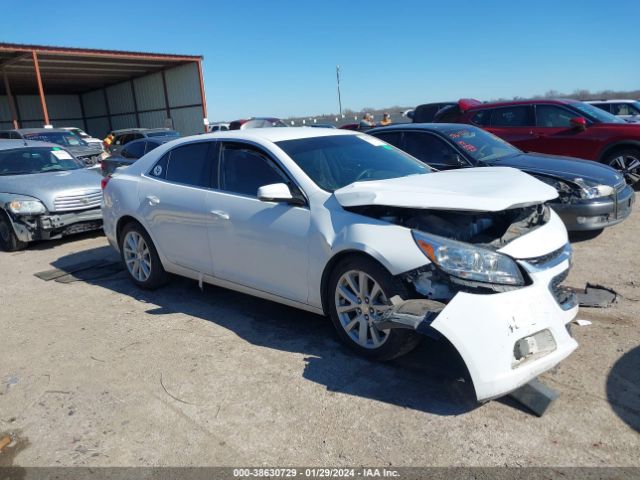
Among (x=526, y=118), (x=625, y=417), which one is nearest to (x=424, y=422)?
(x=625, y=417)

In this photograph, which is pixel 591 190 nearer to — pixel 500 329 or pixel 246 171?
pixel 500 329

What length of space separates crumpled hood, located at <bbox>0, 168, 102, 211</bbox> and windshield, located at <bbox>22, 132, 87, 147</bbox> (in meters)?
9.43

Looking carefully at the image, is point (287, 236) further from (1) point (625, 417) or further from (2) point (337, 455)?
(1) point (625, 417)

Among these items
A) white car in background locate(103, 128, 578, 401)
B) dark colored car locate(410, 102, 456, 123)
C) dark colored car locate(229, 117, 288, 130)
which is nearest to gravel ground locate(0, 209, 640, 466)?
white car in background locate(103, 128, 578, 401)

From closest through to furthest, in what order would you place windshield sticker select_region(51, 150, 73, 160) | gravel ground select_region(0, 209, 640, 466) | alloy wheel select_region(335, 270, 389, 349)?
gravel ground select_region(0, 209, 640, 466)
alloy wheel select_region(335, 270, 389, 349)
windshield sticker select_region(51, 150, 73, 160)

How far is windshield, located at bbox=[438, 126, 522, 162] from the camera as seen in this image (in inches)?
256

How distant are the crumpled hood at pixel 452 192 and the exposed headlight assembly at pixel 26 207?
18.2ft

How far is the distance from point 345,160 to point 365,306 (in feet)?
4.61

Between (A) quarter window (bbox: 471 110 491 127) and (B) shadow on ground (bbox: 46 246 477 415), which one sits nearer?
(B) shadow on ground (bbox: 46 246 477 415)

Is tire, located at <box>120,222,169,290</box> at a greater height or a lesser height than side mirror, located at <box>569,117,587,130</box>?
lesser

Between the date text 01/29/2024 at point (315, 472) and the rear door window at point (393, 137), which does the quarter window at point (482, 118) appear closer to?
the rear door window at point (393, 137)

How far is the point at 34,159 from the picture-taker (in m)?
8.56

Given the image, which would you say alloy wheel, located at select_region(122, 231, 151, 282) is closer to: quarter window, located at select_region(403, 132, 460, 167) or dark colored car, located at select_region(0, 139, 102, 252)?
dark colored car, located at select_region(0, 139, 102, 252)

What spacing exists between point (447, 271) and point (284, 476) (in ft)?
4.67
